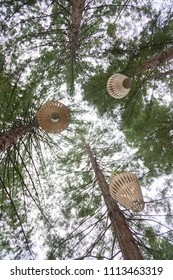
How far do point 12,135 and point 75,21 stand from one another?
103 inches

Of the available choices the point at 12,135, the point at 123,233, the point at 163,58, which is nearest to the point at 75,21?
the point at 163,58

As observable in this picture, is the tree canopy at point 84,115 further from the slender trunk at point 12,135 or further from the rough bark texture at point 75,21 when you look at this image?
the slender trunk at point 12,135

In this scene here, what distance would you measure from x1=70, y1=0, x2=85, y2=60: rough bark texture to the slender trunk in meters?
2.14

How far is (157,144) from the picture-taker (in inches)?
277

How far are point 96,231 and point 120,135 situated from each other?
2.62 metres

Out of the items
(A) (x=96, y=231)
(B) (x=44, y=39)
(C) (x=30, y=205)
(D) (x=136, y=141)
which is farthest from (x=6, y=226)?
(B) (x=44, y=39)

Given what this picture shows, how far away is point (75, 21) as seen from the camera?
552 cm

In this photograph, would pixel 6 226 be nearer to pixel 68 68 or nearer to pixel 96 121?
pixel 96 121

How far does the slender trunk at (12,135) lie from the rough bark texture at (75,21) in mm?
2145

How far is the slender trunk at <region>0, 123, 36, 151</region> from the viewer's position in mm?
4705

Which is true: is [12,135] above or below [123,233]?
above

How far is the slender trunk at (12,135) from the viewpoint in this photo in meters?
4.70

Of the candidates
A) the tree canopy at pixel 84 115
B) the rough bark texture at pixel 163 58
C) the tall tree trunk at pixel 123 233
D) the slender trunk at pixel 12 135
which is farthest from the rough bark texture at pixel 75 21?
the tall tree trunk at pixel 123 233

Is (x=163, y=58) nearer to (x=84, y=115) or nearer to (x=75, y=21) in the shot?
(x=75, y=21)
